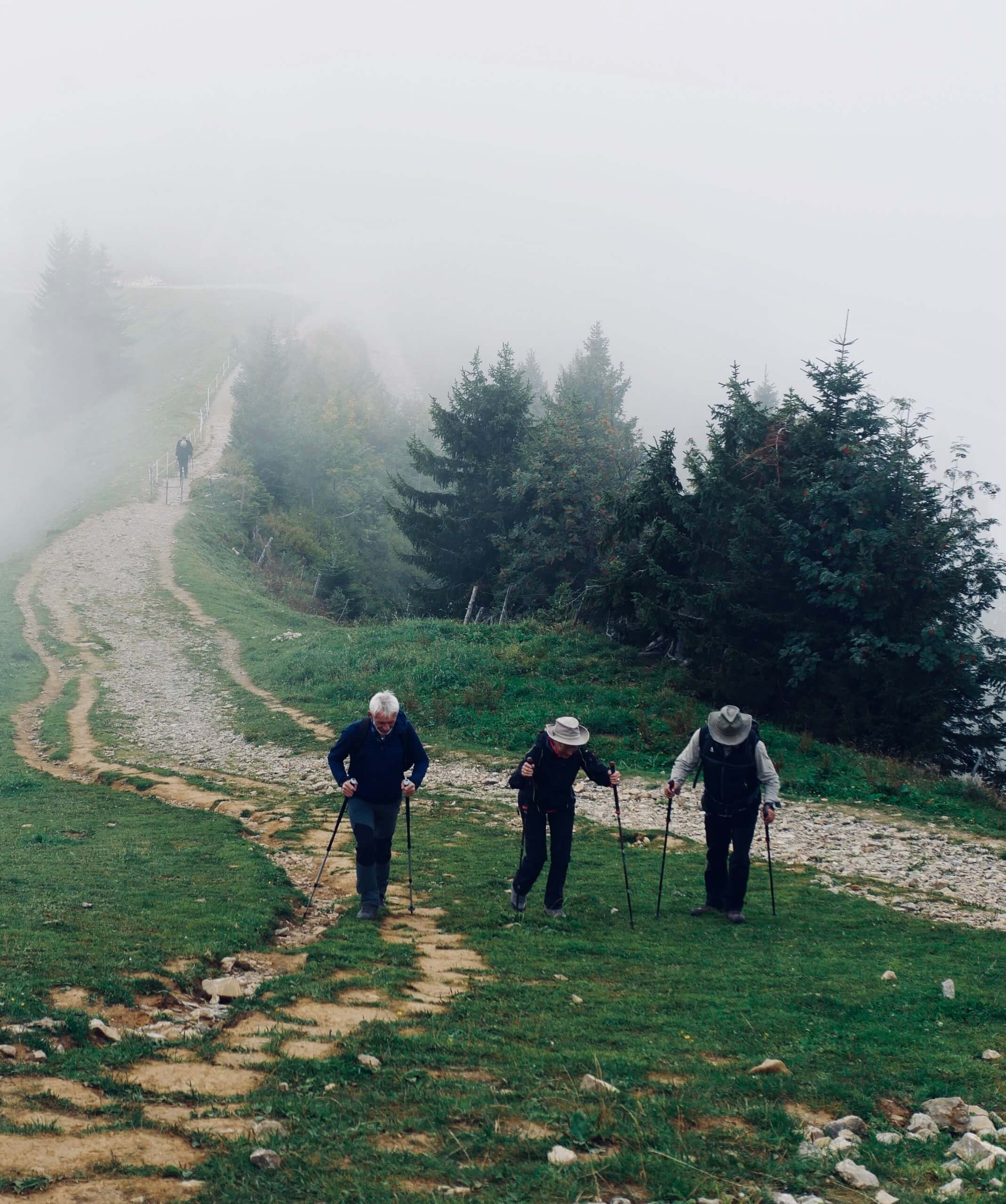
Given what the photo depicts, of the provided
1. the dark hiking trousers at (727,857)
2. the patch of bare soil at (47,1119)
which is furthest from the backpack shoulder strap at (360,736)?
the patch of bare soil at (47,1119)

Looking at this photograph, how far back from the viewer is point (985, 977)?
31.2ft

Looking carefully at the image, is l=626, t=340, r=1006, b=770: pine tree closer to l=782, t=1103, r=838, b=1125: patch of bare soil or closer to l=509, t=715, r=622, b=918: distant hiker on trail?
l=509, t=715, r=622, b=918: distant hiker on trail

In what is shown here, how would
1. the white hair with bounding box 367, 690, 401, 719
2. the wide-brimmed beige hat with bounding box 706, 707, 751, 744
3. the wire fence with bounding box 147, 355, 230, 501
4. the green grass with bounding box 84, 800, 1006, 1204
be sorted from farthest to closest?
the wire fence with bounding box 147, 355, 230, 501 < the wide-brimmed beige hat with bounding box 706, 707, 751, 744 < the white hair with bounding box 367, 690, 401, 719 < the green grass with bounding box 84, 800, 1006, 1204

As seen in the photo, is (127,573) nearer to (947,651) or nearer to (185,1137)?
(947,651)

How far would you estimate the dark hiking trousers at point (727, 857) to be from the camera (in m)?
11.3

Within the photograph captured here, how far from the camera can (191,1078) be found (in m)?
6.47

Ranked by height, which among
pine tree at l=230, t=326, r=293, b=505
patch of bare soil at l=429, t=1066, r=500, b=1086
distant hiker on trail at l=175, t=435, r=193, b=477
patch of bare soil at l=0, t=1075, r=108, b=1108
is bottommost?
patch of bare soil at l=0, t=1075, r=108, b=1108

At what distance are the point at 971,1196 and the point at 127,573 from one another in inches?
1785

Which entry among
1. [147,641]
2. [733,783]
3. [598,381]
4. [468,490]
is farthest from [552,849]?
[598,381]

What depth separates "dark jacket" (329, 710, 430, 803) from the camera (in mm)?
10883

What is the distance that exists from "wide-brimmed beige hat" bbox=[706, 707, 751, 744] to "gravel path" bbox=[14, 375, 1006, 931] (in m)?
4.31

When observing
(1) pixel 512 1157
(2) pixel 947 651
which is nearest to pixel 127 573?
(2) pixel 947 651

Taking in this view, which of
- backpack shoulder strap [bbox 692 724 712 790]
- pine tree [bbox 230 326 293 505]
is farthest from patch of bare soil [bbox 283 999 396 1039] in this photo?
pine tree [bbox 230 326 293 505]

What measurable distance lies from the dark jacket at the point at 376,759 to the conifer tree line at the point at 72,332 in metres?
82.9
